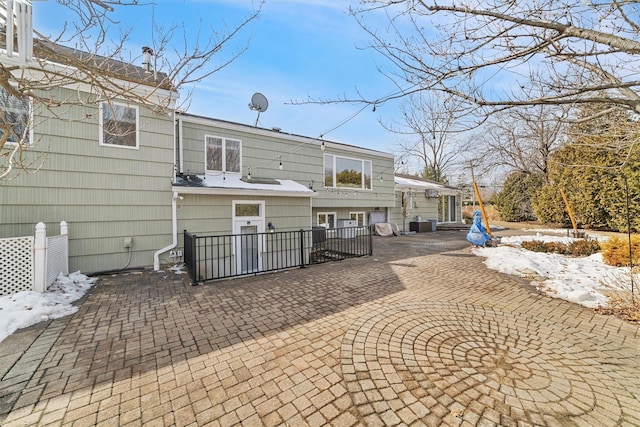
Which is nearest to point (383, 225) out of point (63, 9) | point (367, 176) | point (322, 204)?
point (367, 176)

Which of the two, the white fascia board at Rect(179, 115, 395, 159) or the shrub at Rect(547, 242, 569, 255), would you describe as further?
the shrub at Rect(547, 242, 569, 255)

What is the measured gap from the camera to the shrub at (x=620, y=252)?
6.39m

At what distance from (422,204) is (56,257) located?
17831 millimetres

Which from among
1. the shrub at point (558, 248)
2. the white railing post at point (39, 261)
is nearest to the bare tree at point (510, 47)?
the white railing post at point (39, 261)

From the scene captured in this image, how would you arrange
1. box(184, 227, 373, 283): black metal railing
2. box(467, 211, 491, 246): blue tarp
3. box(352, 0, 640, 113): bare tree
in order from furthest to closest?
box(467, 211, 491, 246): blue tarp → box(184, 227, 373, 283): black metal railing → box(352, 0, 640, 113): bare tree

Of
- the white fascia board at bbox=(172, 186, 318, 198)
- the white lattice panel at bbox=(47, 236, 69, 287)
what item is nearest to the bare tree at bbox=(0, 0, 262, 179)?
the white lattice panel at bbox=(47, 236, 69, 287)

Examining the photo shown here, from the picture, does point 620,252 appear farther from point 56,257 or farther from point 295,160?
point 56,257

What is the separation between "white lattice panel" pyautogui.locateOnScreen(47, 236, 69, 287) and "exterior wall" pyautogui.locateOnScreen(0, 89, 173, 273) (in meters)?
0.24

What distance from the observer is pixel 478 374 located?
244 centimetres

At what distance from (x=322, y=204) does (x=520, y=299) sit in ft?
28.0

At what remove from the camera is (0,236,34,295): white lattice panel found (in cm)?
440

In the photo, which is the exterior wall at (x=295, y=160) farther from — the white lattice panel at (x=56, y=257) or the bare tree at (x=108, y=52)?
the bare tree at (x=108, y=52)

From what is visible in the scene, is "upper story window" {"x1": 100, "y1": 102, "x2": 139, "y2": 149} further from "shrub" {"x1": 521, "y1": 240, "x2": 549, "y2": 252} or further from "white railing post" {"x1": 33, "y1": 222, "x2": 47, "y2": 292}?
"shrub" {"x1": 521, "y1": 240, "x2": 549, "y2": 252}

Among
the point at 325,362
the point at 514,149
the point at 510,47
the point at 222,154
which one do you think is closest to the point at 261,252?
the point at 222,154
